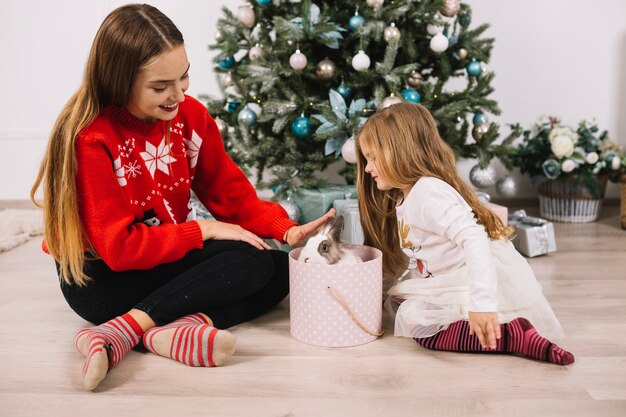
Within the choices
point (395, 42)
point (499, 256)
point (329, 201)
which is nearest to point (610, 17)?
point (395, 42)

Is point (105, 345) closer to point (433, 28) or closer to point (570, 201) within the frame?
point (433, 28)

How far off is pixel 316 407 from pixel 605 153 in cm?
218

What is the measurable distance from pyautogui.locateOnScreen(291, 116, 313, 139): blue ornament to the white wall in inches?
42.5

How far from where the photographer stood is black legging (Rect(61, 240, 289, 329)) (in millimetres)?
1464

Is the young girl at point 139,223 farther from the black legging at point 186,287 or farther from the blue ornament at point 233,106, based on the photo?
the blue ornament at point 233,106

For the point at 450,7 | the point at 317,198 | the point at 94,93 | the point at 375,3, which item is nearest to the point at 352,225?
the point at 317,198

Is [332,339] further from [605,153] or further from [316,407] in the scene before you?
[605,153]

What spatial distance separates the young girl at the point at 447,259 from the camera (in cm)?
134

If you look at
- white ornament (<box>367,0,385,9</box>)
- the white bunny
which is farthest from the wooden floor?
white ornament (<box>367,0,385,9</box>)

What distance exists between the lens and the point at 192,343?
4.42 feet

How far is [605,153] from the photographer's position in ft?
9.29

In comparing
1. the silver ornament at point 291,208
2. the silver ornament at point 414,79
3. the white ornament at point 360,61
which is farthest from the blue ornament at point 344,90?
the silver ornament at point 291,208

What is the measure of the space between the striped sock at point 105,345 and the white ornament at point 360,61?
1.25m

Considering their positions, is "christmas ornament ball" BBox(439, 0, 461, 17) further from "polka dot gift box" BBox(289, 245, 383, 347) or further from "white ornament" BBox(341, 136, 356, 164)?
"polka dot gift box" BBox(289, 245, 383, 347)
